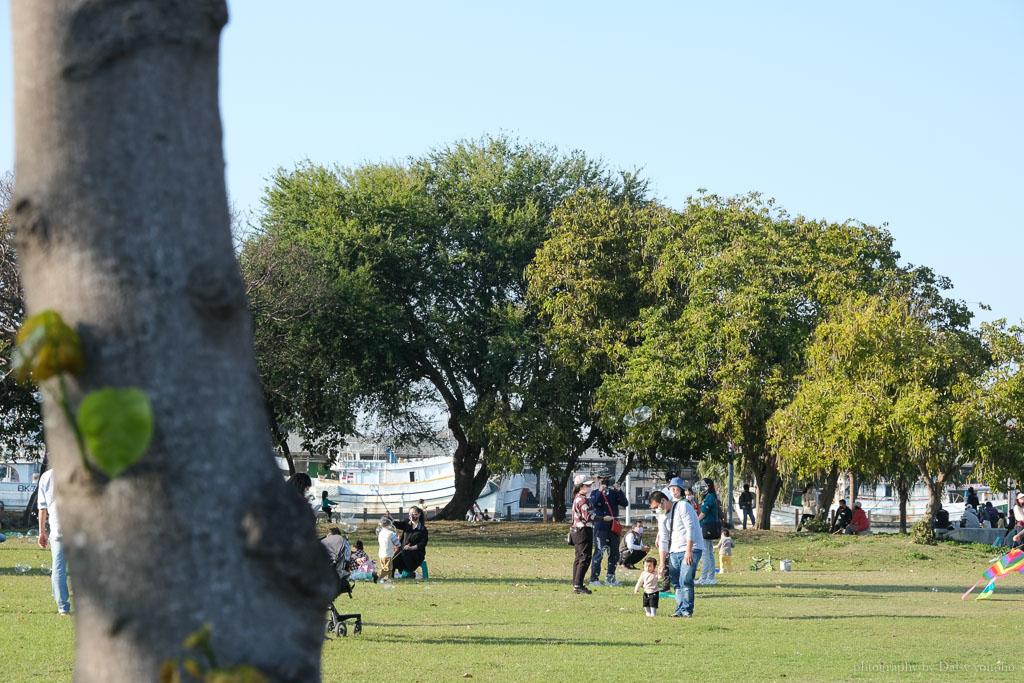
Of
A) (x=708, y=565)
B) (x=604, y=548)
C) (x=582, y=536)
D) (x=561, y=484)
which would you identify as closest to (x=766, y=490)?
(x=561, y=484)

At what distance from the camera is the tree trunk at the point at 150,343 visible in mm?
1985

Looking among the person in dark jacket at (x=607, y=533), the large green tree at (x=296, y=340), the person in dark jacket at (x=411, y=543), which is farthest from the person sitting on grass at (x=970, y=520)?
the person in dark jacket at (x=411, y=543)

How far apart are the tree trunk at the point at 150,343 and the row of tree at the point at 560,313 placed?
3339cm

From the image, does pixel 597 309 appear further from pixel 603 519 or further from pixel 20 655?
pixel 20 655

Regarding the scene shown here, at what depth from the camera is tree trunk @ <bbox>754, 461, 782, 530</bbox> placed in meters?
40.9

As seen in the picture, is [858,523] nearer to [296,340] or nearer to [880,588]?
[880,588]

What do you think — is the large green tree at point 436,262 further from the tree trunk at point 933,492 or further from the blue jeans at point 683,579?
the blue jeans at point 683,579

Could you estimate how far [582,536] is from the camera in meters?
19.0

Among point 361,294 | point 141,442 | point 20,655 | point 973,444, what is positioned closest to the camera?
point 141,442

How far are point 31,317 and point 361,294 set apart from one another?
3815 cm

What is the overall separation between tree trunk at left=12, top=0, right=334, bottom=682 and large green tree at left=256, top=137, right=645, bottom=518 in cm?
3733

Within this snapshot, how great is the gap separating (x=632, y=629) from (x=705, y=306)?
84.4 feet

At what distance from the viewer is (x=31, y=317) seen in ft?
6.44

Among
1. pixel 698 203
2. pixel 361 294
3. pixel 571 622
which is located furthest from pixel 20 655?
pixel 698 203
